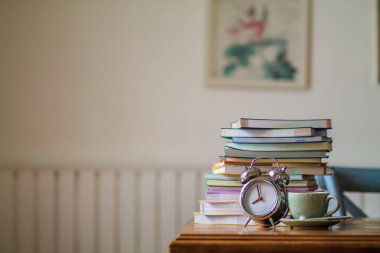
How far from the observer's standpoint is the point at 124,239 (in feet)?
8.86

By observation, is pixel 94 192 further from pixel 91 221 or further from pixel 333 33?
pixel 333 33

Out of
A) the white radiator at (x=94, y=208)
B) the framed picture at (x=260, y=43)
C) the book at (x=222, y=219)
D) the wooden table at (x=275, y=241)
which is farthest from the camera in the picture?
the framed picture at (x=260, y=43)

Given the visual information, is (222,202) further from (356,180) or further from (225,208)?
(356,180)

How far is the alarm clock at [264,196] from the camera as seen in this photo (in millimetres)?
1145

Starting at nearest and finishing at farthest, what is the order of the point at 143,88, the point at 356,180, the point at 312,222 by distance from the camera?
the point at 312,222 → the point at 356,180 → the point at 143,88

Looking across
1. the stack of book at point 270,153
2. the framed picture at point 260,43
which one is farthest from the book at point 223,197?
the framed picture at point 260,43

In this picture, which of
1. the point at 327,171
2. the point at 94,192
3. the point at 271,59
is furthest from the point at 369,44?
the point at 327,171

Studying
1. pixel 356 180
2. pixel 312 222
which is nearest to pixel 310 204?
pixel 312 222

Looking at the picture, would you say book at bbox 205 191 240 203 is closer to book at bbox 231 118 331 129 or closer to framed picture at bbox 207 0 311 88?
book at bbox 231 118 331 129

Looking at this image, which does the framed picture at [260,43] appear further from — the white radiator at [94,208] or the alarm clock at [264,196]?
the alarm clock at [264,196]

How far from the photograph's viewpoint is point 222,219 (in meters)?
1.23

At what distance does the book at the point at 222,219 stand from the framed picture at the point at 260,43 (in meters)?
1.61

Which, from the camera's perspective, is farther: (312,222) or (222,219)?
(222,219)

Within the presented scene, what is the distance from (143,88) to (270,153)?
1.62 m
